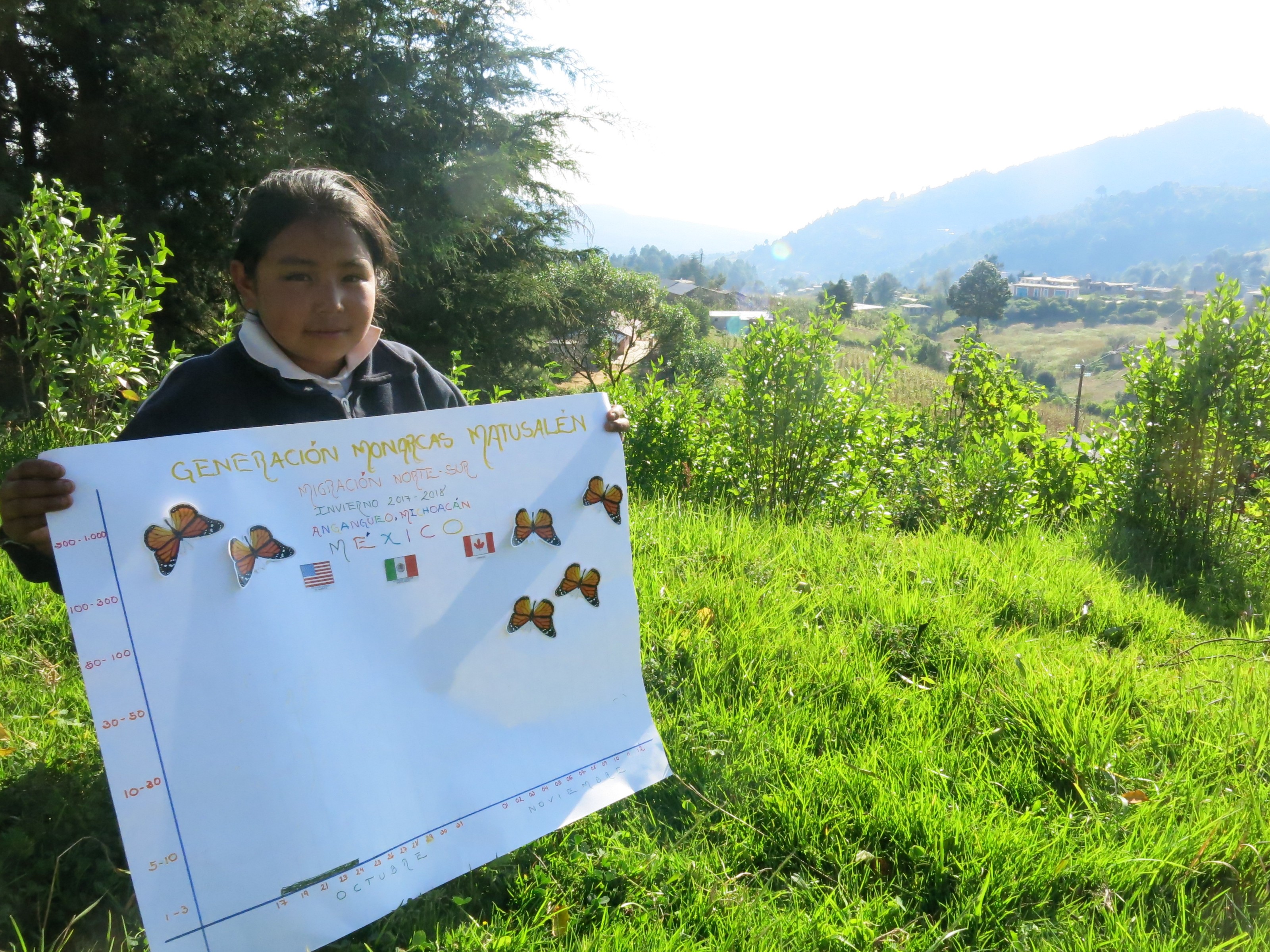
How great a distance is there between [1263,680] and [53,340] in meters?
5.33

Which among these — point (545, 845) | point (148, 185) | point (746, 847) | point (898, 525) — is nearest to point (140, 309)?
point (545, 845)

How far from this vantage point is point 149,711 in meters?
1.24

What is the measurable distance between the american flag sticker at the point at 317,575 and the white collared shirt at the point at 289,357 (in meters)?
0.54

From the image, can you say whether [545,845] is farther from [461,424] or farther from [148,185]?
[148,185]

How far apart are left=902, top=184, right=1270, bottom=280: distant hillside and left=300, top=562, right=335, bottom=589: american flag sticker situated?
173 meters

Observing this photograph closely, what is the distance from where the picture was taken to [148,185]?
13.6m

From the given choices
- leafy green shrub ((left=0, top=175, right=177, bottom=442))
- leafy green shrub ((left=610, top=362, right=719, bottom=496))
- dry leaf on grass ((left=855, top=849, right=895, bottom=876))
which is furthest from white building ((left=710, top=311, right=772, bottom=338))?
dry leaf on grass ((left=855, top=849, right=895, bottom=876))

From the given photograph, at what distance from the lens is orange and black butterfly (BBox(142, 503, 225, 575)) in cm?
127

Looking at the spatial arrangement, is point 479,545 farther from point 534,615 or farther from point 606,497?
point 606,497

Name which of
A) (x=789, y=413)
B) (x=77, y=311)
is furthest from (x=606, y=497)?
(x=77, y=311)

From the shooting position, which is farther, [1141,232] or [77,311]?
[1141,232]

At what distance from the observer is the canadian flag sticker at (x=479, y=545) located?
1622 mm

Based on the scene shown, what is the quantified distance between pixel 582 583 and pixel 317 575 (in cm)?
61

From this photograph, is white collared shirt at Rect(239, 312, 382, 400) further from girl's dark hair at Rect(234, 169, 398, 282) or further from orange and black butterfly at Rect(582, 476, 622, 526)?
orange and black butterfly at Rect(582, 476, 622, 526)
